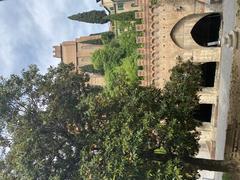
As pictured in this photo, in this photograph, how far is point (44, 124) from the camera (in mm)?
21094

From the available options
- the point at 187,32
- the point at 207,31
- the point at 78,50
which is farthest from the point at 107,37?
the point at 187,32

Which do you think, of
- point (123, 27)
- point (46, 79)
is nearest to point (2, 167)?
point (46, 79)

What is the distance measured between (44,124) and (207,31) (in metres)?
18.8

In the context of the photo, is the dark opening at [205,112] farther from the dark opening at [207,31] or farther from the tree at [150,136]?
the tree at [150,136]

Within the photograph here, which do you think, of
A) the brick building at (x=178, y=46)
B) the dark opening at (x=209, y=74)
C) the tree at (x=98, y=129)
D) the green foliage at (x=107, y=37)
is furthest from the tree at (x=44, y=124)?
the green foliage at (x=107, y=37)

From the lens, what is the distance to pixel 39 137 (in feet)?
68.0

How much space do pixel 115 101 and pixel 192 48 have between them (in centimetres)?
1153

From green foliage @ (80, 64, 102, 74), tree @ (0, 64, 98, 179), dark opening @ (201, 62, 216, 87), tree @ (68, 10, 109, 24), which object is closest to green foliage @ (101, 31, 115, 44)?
tree @ (68, 10, 109, 24)

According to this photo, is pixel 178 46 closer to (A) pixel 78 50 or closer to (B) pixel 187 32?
(B) pixel 187 32

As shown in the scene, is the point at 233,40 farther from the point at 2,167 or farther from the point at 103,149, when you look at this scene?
the point at 2,167

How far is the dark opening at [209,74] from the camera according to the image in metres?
33.7

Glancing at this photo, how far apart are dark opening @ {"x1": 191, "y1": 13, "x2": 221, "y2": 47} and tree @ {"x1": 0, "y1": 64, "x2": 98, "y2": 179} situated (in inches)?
545

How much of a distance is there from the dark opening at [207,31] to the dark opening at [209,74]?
4.88 feet

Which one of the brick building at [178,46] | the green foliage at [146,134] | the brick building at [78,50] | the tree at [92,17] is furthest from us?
the brick building at [78,50]
